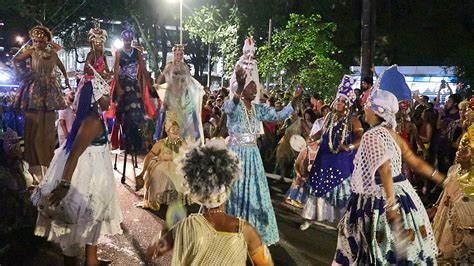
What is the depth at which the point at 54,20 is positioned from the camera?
27.4 m

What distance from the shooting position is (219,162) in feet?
11.2

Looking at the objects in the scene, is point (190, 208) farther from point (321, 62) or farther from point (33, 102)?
point (321, 62)

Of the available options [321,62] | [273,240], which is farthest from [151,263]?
[321,62]

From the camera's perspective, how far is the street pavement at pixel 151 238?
254 inches

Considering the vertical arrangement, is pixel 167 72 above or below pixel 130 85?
above

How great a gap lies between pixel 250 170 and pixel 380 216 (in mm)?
2019

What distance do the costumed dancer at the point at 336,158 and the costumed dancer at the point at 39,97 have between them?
13.2 ft

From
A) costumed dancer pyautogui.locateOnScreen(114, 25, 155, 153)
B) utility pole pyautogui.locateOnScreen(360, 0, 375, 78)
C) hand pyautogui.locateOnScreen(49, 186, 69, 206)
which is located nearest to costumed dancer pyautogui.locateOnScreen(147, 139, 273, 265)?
hand pyautogui.locateOnScreen(49, 186, 69, 206)

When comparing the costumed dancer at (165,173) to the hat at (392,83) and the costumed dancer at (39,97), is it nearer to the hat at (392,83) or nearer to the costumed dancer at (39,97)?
the costumed dancer at (39,97)

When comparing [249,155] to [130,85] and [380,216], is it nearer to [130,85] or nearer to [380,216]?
[380,216]

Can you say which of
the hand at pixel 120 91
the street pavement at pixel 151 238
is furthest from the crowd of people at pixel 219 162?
the street pavement at pixel 151 238

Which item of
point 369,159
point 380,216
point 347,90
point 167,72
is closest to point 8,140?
point 167,72

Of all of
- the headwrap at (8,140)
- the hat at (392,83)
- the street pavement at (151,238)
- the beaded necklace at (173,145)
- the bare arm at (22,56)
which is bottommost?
the street pavement at (151,238)

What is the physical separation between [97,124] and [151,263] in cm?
190
